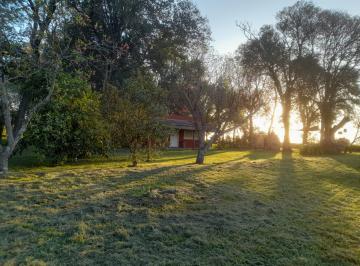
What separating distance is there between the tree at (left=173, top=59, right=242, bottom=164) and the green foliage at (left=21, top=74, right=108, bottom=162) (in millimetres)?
4333

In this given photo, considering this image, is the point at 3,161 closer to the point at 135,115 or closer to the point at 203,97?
the point at 135,115

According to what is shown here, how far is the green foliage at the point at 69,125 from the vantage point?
11648mm

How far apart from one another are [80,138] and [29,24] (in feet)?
16.2

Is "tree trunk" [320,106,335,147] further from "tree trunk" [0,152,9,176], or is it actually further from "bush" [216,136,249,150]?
"tree trunk" [0,152,9,176]

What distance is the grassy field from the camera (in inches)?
165

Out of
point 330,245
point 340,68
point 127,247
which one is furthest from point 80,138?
point 340,68

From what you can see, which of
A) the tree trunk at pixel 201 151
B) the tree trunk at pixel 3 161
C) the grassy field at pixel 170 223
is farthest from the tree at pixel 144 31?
the grassy field at pixel 170 223

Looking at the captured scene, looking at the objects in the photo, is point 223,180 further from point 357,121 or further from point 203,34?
point 357,121

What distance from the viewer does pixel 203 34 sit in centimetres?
2575

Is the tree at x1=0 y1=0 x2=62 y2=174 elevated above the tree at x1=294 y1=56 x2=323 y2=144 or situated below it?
below

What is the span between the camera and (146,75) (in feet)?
49.9

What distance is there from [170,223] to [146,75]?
10990 mm

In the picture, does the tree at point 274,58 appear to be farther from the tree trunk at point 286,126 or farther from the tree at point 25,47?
the tree at point 25,47

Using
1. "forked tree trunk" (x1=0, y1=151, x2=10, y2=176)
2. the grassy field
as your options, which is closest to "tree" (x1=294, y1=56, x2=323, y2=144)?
the grassy field
